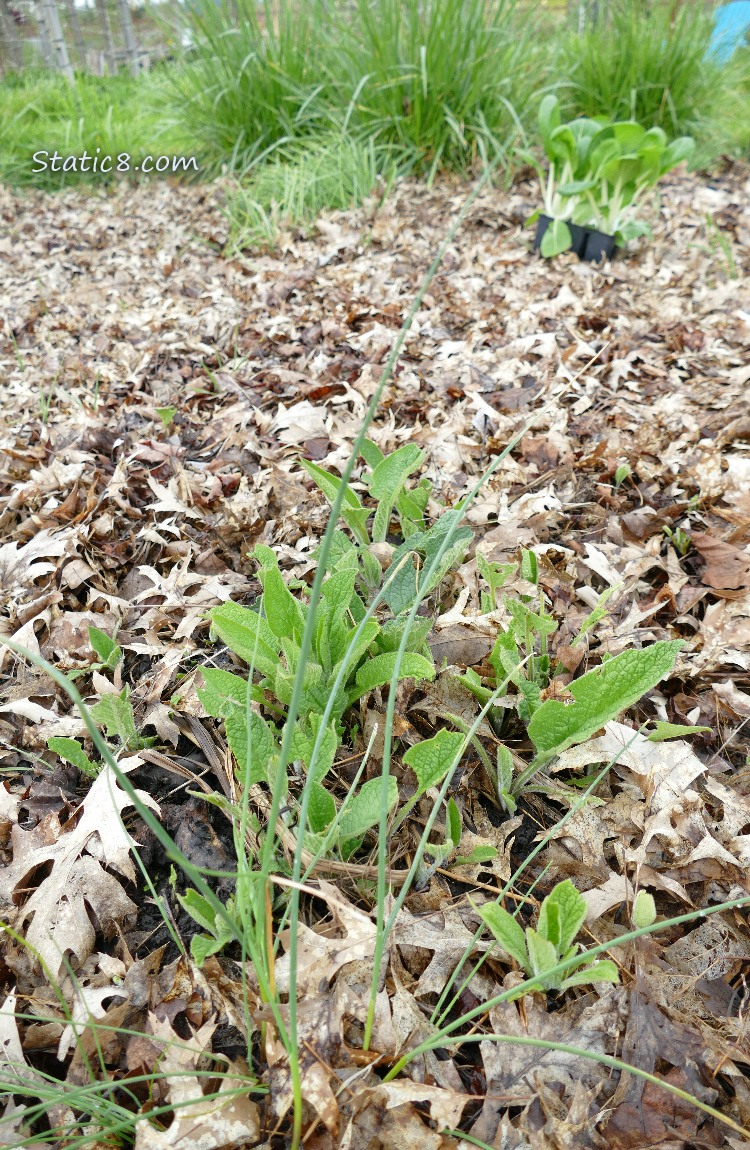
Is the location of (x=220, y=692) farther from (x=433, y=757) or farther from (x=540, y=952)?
(x=540, y=952)

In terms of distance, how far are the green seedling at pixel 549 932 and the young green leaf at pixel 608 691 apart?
0.26 metres

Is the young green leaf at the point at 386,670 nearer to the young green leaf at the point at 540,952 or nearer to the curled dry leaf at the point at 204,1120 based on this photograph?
the young green leaf at the point at 540,952

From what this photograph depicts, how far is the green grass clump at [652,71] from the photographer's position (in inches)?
207

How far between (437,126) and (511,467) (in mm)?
3980

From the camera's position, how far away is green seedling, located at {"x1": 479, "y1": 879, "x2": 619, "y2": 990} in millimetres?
909

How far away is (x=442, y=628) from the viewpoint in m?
1.44

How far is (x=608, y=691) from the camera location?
1101 millimetres

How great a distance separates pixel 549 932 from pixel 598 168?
12.3ft

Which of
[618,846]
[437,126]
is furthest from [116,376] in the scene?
[437,126]

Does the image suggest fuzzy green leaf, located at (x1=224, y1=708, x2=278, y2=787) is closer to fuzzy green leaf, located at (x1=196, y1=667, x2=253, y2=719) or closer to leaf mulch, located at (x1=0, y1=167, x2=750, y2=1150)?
fuzzy green leaf, located at (x1=196, y1=667, x2=253, y2=719)

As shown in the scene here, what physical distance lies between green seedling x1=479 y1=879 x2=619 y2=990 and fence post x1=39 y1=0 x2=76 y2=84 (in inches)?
427

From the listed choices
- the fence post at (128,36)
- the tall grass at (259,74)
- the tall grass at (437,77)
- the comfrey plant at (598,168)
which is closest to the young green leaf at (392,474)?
the comfrey plant at (598,168)

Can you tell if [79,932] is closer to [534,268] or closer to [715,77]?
[534,268]

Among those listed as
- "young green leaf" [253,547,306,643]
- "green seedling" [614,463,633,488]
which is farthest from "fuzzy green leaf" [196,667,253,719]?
"green seedling" [614,463,633,488]
